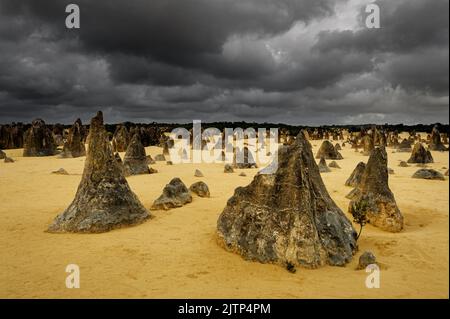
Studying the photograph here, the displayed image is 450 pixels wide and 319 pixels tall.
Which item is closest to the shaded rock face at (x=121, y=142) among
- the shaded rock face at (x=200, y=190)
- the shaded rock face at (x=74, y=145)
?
the shaded rock face at (x=74, y=145)

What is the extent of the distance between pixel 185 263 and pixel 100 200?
3910 mm

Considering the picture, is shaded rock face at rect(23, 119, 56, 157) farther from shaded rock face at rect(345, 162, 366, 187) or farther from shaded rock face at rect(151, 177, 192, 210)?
shaded rock face at rect(345, 162, 366, 187)

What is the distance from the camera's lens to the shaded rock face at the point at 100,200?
957 cm

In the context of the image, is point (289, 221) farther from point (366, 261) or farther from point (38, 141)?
point (38, 141)

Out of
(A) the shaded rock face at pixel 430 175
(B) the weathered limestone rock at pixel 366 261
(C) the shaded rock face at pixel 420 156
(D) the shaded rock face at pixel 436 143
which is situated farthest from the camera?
(D) the shaded rock face at pixel 436 143

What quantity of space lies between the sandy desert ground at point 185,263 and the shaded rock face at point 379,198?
1.21ft

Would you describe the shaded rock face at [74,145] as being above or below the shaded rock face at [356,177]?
above

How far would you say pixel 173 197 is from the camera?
12.6 metres

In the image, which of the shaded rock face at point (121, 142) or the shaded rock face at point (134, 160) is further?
the shaded rock face at point (121, 142)

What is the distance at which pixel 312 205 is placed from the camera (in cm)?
775

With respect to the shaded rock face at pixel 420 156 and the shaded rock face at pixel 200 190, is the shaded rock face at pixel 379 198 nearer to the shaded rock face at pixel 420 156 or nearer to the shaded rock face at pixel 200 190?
the shaded rock face at pixel 200 190

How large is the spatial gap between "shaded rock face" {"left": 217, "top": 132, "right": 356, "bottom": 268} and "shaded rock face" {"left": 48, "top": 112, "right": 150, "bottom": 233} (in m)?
3.27
